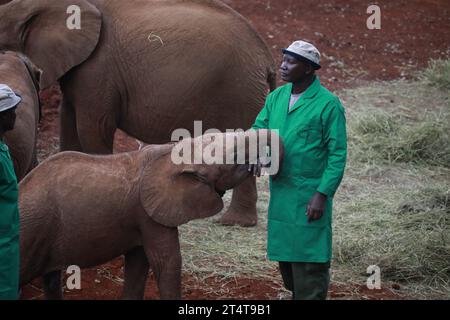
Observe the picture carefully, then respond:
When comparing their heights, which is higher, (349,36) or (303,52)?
(303,52)

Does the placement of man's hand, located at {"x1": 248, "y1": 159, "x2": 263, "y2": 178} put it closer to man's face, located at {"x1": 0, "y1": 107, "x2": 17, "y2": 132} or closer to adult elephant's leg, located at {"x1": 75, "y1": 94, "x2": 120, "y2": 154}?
man's face, located at {"x1": 0, "y1": 107, "x2": 17, "y2": 132}

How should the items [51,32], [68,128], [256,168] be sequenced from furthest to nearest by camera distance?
[68,128] < [51,32] < [256,168]

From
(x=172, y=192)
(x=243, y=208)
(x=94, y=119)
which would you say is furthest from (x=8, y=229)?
(x=243, y=208)

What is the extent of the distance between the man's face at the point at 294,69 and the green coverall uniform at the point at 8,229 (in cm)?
155

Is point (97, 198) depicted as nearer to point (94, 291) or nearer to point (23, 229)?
point (23, 229)

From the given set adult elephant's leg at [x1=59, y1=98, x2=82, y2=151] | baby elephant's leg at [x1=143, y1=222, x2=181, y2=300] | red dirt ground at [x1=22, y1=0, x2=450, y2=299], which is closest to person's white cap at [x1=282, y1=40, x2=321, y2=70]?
baby elephant's leg at [x1=143, y1=222, x2=181, y2=300]

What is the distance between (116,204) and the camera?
4391mm

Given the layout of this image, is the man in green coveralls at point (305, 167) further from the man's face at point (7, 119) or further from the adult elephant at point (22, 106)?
the adult elephant at point (22, 106)

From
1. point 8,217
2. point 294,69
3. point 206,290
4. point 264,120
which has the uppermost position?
point 294,69

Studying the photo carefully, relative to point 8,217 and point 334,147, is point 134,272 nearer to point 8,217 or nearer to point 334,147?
point 8,217

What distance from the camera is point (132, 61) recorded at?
6582 millimetres

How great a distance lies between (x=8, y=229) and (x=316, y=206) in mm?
1568

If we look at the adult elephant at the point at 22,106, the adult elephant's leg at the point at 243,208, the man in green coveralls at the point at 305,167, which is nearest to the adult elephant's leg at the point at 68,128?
the adult elephant at the point at 22,106
